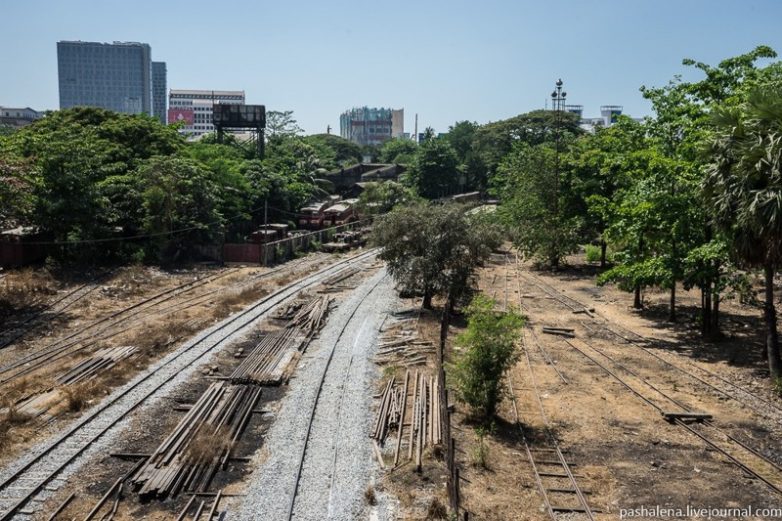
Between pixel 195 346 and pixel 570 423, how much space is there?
1323 cm

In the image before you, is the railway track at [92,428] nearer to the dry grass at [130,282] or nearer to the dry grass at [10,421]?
the dry grass at [10,421]

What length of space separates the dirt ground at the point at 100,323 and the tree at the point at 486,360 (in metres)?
9.73

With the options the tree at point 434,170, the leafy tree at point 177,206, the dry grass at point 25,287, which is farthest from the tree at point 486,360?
the tree at point 434,170

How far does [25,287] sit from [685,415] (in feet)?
93.4

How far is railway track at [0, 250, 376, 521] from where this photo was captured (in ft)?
40.7

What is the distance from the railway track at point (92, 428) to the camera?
12.4 m

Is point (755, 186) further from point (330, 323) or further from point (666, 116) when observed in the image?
point (330, 323)

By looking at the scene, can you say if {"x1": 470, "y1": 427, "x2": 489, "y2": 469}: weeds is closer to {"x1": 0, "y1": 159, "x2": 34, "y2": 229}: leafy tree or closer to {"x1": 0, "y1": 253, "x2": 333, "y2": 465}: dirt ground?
{"x1": 0, "y1": 253, "x2": 333, "y2": 465}: dirt ground

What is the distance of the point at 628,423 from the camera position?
1625cm

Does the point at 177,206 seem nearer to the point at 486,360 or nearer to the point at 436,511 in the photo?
the point at 486,360

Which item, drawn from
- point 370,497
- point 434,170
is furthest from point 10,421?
point 434,170

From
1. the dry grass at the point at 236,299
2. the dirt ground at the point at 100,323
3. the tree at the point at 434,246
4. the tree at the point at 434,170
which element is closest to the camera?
the dirt ground at the point at 100,323

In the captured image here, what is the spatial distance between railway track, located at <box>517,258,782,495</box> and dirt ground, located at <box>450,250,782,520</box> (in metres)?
0.06

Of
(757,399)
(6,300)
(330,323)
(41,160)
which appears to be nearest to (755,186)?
(757,399)
